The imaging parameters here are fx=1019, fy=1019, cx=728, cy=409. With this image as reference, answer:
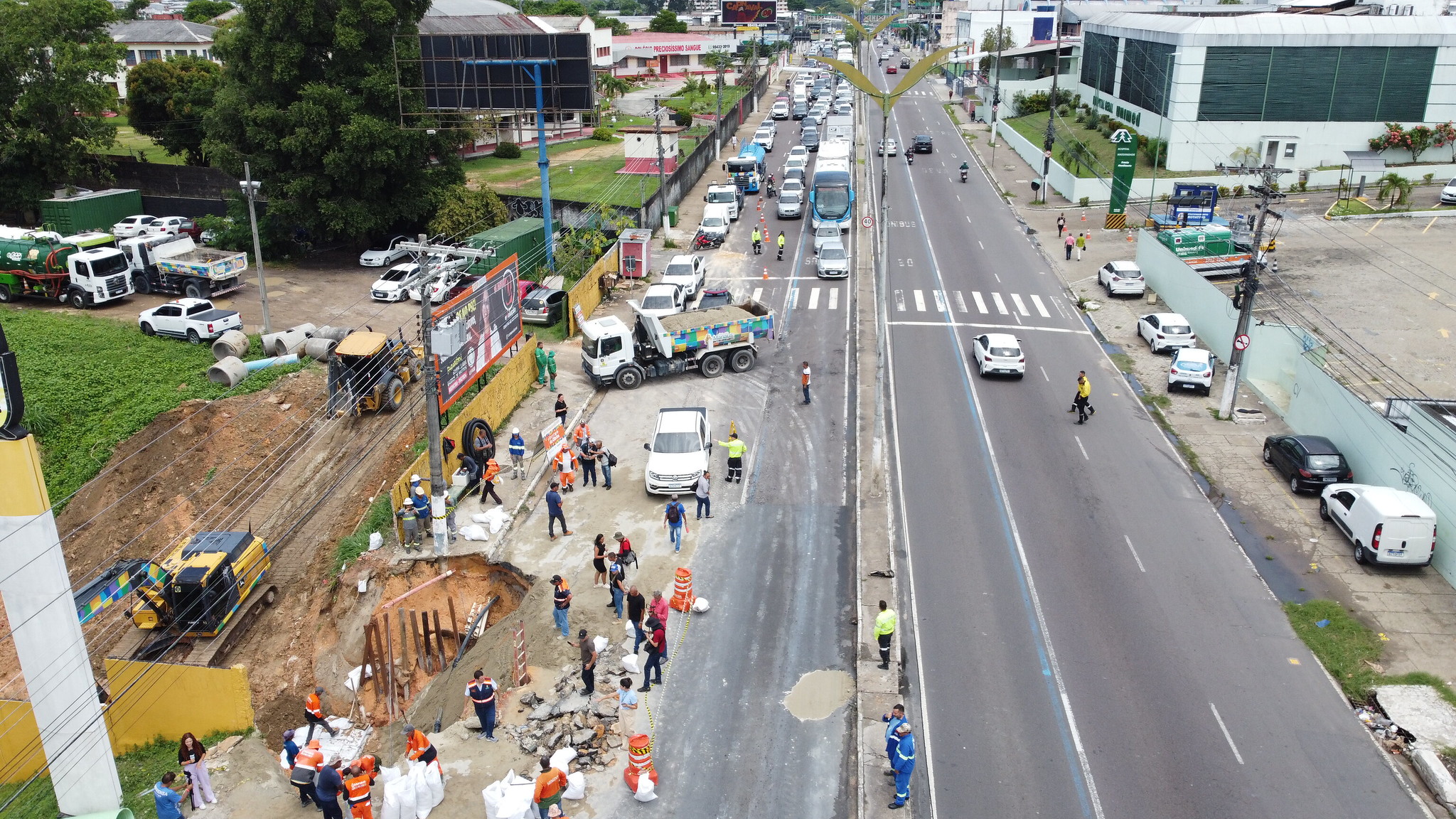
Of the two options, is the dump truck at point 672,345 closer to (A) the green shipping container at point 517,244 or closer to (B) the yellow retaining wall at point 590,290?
(B) the yellow retaining wall at point 590,290

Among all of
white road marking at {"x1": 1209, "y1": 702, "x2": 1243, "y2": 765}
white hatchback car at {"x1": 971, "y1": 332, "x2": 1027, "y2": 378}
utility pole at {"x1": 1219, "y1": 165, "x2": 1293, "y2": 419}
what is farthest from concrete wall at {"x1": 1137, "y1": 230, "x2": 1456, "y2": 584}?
white road marking at {"x1": 1209, "y1": 702, "x2": 1243, "y2": 765}

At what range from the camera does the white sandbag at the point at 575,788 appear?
15.2 m

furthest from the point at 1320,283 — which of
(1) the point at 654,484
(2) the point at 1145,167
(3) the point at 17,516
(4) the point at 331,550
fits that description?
(3) the point at 17,516

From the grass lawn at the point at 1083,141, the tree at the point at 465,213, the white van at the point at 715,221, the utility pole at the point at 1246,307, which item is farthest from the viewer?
the grass lawn at the point at 1083,141

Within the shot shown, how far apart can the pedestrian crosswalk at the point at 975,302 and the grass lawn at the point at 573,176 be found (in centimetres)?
1620

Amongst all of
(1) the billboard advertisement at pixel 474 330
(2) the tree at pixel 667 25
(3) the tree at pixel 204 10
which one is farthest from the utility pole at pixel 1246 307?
(3) the tree at pixel 204 10

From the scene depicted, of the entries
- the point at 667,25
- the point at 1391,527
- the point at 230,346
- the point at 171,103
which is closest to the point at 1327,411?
the point at 1391,527

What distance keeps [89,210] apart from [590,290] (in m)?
29.3

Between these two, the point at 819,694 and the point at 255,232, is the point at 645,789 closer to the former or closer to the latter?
the point at 819,694

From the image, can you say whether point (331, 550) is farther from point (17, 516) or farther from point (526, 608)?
point (17, 516)

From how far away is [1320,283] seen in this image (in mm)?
42219

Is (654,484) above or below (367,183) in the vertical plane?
below

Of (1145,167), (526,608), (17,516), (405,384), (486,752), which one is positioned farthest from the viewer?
(1145,167)

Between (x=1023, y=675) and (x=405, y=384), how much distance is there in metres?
21.8
